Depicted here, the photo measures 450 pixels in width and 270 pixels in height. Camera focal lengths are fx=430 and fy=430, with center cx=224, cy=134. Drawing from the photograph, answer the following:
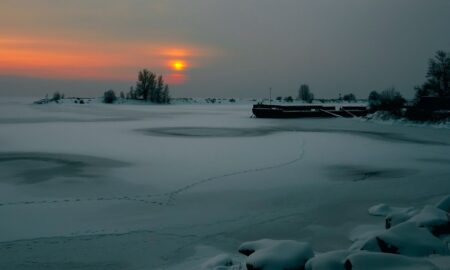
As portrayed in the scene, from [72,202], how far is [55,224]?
1402 millimetres

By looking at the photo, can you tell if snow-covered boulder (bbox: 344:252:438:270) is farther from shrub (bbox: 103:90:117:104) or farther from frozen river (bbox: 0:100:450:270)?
shrub (bbox: 103:90:117:104)

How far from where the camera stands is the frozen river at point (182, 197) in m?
6.20

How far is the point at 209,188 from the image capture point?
9.98 meters

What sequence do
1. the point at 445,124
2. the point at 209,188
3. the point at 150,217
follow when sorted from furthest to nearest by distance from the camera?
the point at 445,124 → the point at 209,188 → the point at 150,217

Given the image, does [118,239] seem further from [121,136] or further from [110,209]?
[121,136]

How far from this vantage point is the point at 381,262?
4352 mm

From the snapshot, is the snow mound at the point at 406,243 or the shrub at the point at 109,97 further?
the shrub at the point at 109,97

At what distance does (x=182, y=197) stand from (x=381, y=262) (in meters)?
5.35

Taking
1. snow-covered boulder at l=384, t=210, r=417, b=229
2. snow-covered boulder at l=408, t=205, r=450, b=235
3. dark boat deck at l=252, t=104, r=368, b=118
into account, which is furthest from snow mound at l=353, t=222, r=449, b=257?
dark boat deck at l=252, t=104, r=368, b=118

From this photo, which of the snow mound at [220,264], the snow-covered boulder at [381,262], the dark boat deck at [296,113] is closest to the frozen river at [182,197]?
the snow mound at [220,264]

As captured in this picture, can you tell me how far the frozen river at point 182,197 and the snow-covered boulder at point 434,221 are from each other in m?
1.06

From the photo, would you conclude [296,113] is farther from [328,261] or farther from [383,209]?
[328,261]

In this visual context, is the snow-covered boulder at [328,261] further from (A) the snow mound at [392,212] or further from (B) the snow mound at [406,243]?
(A) the snow mound at [392,212]

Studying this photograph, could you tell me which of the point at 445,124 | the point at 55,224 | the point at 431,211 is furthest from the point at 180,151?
the point at 445,124
